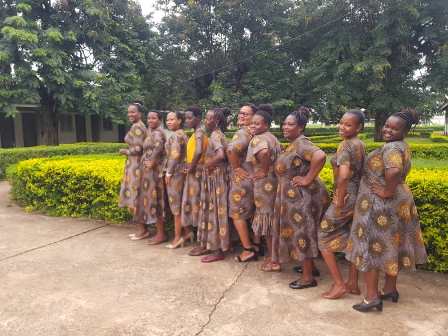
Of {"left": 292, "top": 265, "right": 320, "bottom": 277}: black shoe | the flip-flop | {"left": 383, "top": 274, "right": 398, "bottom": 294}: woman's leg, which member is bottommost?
{"left": 292, "top": 265, "right": 320, "bottom": 277}: black shoe

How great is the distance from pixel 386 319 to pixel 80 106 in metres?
14.9

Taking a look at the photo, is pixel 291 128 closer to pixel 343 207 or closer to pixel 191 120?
pixel 343 207

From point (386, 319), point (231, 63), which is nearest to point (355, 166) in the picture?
point (386, 319)

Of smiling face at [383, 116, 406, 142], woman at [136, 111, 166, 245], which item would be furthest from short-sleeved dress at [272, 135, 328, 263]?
woman at [136, 111, 166, 245]

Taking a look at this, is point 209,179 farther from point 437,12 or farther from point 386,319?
point 437,12

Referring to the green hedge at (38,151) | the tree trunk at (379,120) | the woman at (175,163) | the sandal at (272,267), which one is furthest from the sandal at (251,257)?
the tree trunk at (379,120)

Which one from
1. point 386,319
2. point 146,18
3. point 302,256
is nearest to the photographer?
point 386,319

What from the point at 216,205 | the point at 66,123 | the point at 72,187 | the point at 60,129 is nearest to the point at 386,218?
the point at 216,205

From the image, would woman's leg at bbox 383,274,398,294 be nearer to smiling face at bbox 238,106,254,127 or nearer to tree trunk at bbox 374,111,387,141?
smiling face at bbox 238,106,254,127

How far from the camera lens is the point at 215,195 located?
14.5ft

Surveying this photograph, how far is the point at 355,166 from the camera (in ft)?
10.3

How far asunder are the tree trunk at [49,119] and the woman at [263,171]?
15094 millimetres

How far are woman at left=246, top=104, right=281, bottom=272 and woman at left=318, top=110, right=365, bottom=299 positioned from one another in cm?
73

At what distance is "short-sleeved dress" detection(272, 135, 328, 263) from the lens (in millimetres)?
3541
